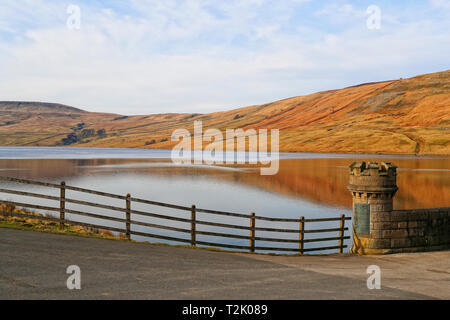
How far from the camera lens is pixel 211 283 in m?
9.32

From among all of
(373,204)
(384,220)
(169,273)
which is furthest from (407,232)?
(169,273)

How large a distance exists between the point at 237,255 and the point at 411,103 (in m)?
199

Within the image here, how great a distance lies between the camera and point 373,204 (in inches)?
601

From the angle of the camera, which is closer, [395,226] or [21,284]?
[21,284]

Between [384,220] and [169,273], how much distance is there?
368 inches

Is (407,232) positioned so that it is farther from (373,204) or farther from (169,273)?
(169,273)

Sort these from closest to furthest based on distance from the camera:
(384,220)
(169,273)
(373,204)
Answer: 1. (169,273)
2. (384,220)
3. (373,204)

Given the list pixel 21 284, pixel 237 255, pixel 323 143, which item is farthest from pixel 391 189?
pixel 323 143

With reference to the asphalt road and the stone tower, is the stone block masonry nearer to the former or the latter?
the stone tower

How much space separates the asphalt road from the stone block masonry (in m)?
1.34

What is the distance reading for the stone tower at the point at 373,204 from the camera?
15.2 m

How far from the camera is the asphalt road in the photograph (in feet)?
27.5

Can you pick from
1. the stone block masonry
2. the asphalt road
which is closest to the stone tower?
the stone block masonry
